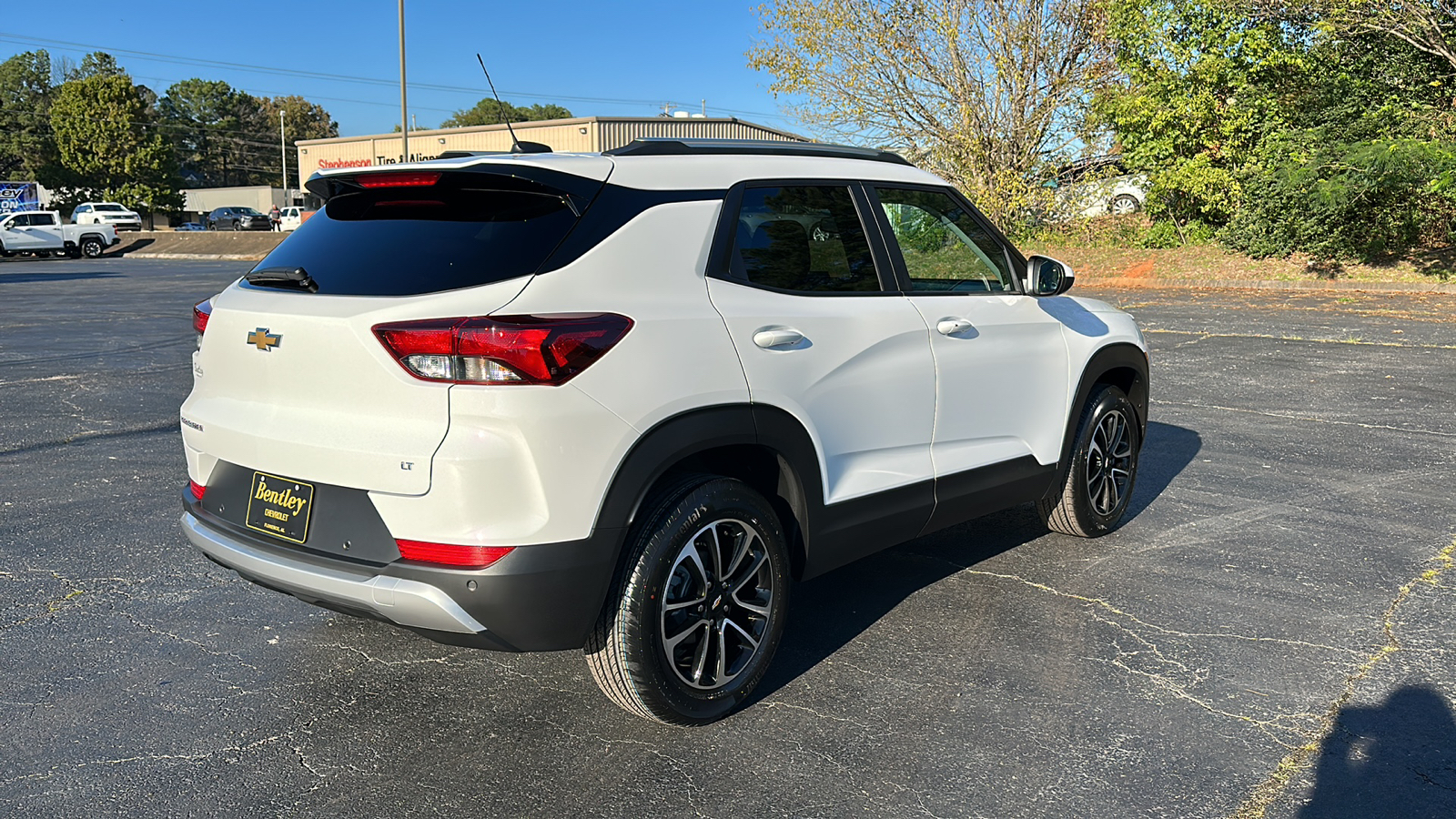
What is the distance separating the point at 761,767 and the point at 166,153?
7649 centimetres

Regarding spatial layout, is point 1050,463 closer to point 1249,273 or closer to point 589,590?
point 589,590

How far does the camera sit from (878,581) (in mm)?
4902

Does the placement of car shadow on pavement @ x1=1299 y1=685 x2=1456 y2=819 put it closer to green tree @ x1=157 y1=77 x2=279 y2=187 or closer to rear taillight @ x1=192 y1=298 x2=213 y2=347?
rear taillight @ x1=192 y1=298 x2=213 y2=347

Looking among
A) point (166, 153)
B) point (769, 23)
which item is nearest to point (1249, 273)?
point (769, 23)

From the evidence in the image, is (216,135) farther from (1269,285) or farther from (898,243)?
(898,243)

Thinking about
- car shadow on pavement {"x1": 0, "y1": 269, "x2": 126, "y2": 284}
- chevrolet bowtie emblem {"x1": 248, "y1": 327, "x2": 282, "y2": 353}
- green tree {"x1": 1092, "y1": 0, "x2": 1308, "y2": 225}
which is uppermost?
green tree {"x1": 1092, "y1": 0, "x2": 1308, "y2": 225}

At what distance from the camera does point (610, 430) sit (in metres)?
3.01

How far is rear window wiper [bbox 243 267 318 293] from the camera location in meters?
3.37

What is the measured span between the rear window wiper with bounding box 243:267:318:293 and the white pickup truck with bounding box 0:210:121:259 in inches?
1773

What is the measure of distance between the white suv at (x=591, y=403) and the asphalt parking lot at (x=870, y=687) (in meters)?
0.39

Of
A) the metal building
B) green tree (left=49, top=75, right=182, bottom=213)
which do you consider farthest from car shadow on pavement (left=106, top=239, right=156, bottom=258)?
green tree (left=49, top=75, right=182, bottom=213)

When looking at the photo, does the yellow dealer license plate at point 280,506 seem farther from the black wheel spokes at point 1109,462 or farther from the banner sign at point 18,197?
the banner sign at point 18,197

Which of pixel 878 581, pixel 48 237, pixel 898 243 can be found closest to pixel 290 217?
pixel 48 237

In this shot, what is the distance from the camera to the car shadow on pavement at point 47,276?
93.2ft
